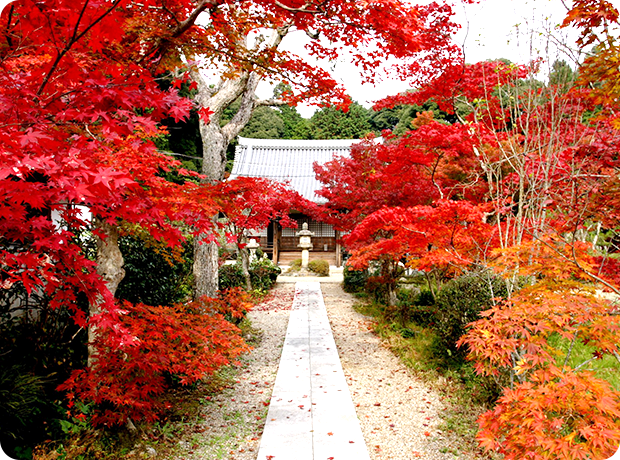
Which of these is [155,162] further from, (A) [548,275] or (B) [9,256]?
(A) [548,275]

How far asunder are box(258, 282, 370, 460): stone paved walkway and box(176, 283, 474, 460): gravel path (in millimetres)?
139

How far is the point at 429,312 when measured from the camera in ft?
25.7

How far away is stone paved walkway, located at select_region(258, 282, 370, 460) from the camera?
11.1ft

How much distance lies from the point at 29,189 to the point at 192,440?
270 centimetres

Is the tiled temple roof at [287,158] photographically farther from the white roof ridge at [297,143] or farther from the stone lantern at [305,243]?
the stone lantern at [305,243]

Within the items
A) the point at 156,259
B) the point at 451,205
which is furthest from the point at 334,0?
the point at 156,259

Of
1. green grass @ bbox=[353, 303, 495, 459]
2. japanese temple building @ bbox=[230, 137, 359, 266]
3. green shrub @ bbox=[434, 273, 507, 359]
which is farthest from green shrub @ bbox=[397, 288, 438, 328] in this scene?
japanese temple building @ bbox=[230, 137, 359, 266]

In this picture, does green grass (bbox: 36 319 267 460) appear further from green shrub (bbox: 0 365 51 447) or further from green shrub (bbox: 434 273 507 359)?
green shrub (bbox: 434 273 507 359)

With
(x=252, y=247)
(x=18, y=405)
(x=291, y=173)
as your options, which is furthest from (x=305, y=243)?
(x=18, y=405)

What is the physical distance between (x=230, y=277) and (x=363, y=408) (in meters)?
7.11

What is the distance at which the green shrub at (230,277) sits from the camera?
10148 millimetres

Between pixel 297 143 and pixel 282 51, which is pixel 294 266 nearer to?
pixel 297 143

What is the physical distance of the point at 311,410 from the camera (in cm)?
420

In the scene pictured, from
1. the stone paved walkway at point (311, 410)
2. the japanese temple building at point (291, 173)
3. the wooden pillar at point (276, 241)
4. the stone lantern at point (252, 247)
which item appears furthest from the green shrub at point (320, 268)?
the stone paved walkway at point (311, 410)
